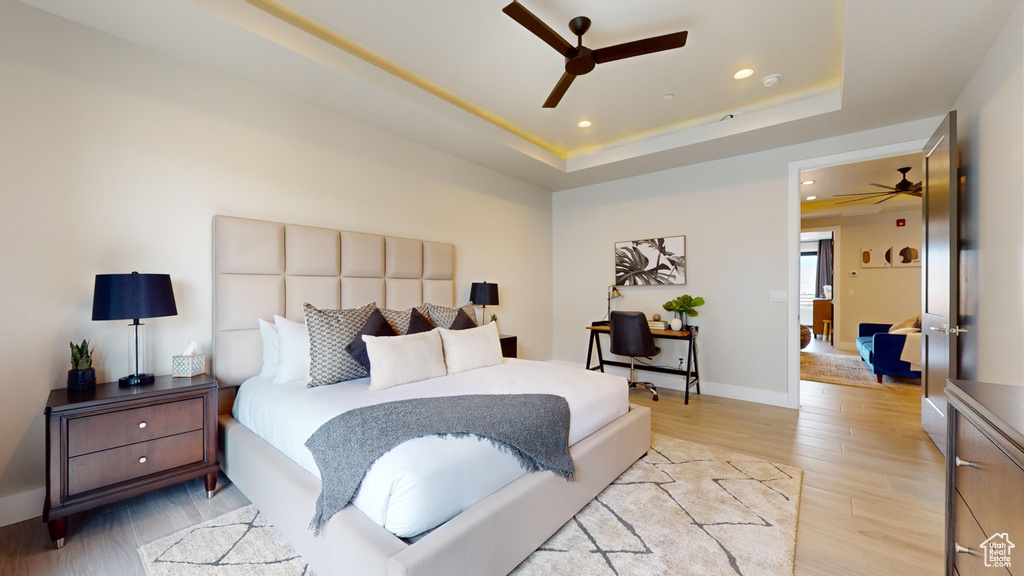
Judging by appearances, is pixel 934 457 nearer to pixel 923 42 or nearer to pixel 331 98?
pixel 923 42

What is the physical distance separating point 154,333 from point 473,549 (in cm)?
222

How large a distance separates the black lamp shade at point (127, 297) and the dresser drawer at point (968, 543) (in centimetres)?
316

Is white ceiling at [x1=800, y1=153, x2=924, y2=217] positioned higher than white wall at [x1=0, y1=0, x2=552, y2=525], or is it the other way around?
white ceiling at [x1=800, y1=153, x2=924, y2=217]

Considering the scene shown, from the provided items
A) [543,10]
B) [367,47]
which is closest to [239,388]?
[367,47]

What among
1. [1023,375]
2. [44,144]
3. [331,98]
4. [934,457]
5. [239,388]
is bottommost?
[934,457]

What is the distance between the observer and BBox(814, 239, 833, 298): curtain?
918 cm

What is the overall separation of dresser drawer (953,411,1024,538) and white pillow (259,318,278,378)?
3.03 meters

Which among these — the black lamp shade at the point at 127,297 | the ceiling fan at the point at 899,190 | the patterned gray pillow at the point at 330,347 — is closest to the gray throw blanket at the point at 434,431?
the patterned gray pillow at the point at 330,347

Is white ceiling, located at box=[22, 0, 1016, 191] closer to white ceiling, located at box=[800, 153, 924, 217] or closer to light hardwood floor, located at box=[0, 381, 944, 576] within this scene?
white ceiling, located at box=[800, 153, 924, 217]

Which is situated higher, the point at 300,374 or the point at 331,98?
the point at 331,98

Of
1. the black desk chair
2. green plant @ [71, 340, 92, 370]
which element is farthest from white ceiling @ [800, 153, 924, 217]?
green plant @ [71, 340, 92, 370]

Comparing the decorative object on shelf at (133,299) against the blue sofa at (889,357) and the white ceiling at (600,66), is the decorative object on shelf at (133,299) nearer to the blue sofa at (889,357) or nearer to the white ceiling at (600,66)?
the white ceiling at (600,66)

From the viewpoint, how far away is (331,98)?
2.89 m

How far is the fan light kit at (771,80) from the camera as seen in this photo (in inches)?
117
